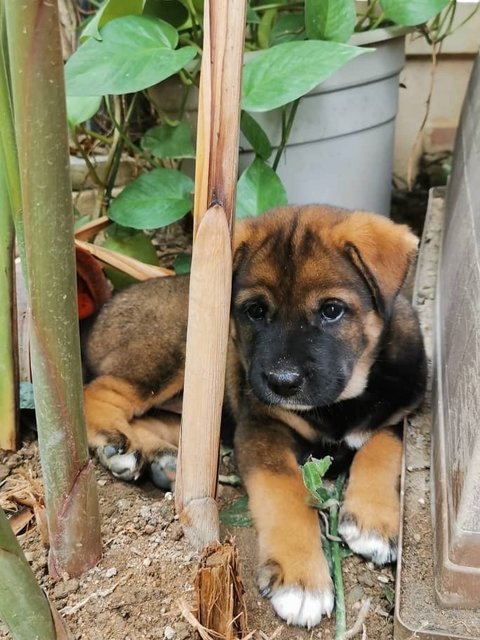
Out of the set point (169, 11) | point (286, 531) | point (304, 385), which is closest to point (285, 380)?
point (304, 385)

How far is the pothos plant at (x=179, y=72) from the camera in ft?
7.00

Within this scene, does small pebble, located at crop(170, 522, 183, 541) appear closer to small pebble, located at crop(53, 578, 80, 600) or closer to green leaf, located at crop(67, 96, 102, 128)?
small pebble, located at crop(53, 578, 80, 600)

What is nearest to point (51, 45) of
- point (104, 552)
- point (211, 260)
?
point (211, 260)

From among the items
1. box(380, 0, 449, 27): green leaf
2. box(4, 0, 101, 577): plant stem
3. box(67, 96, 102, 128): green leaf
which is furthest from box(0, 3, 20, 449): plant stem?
box(380, 0, 449, 27): green leaf

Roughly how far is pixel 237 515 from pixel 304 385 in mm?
373

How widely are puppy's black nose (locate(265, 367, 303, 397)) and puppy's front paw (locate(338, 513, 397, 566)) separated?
341 millimetres

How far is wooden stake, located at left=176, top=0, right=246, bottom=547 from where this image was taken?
124cm

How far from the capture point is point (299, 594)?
159 centimetres

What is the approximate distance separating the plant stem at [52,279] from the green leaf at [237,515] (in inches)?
17.7

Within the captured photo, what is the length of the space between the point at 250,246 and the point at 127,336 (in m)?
0.56

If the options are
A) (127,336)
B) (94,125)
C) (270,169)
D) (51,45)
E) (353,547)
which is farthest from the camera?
(94,125)

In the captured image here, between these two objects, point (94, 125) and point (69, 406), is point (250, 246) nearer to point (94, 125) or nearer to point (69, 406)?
point (69, 406)

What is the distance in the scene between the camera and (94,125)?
3.55 meters

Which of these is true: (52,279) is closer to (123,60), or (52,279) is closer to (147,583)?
(147,583)
